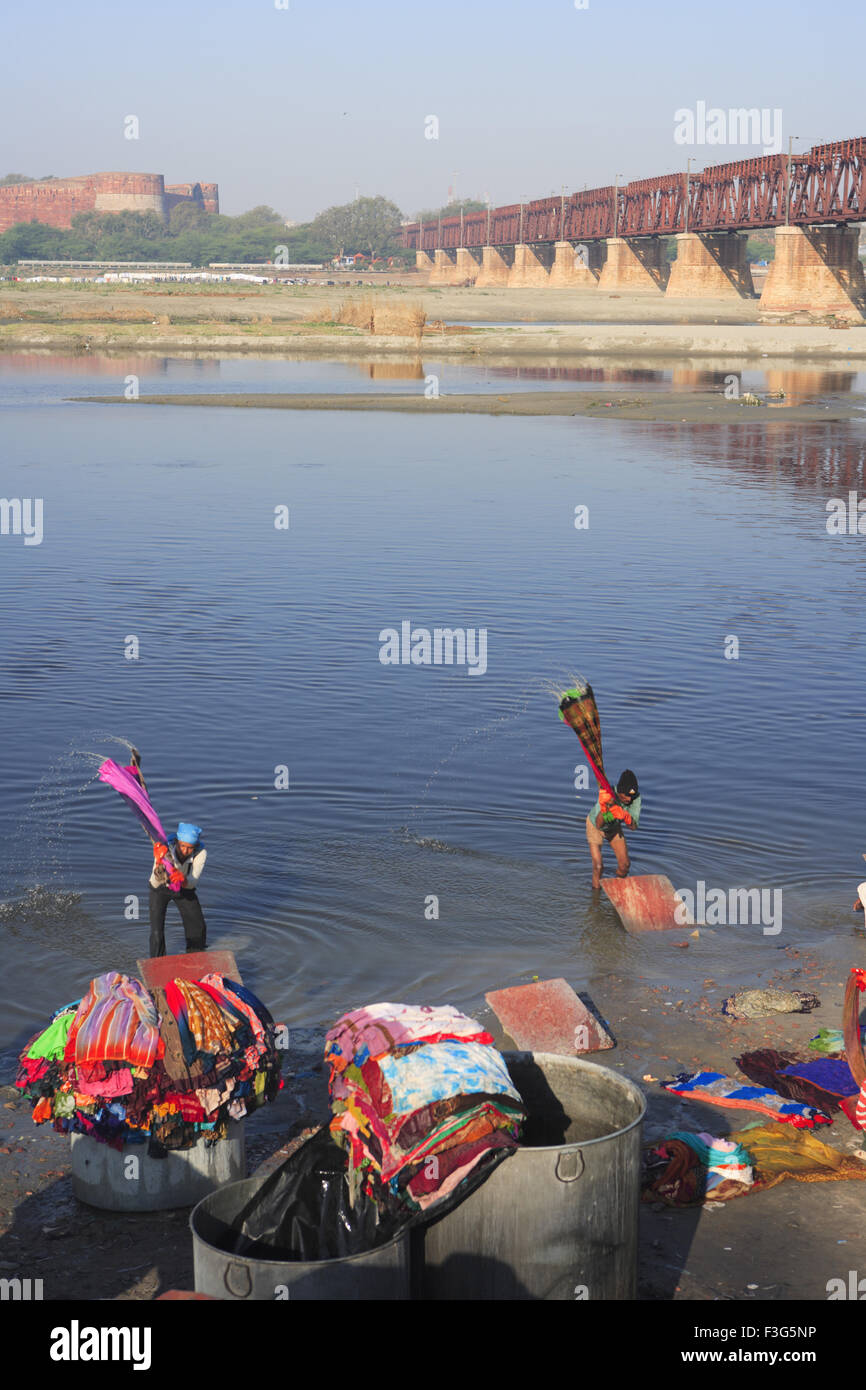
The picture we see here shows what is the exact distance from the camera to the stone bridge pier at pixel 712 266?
11975 centimetres

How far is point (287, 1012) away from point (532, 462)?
29728 millimetres

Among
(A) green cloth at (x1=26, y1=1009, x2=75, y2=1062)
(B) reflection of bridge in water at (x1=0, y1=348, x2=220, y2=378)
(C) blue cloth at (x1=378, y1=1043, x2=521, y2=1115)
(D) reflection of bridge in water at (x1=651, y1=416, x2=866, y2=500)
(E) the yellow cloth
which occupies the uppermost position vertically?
(B) reflection of bridge in water at (x1=0, y1=348, x2=220, y2=378)

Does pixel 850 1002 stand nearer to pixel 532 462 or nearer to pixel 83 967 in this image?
pixel 83 967

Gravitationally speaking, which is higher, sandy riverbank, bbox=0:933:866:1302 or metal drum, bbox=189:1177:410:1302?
metal drum, bbox=189:1177:410:1302

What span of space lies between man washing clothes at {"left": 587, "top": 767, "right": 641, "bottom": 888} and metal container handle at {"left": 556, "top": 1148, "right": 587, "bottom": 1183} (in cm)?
624

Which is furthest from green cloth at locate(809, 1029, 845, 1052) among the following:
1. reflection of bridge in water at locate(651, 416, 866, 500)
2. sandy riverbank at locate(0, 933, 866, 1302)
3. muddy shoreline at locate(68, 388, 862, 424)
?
muddy shoreline at locate(68, 388, 862, 424)

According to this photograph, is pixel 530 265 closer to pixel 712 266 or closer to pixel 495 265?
pixel 495 265

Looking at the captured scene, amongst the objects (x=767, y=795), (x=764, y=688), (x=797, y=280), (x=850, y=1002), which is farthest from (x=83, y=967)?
(x=797, y=280)

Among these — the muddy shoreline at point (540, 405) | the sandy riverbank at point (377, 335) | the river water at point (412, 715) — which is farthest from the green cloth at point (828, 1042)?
the sandy riverbank at point (377, 335)

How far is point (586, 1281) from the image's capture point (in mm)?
5738

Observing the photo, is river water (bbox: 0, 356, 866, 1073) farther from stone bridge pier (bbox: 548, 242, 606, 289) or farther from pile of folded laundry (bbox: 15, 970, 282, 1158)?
stone bridge pier (bbox: 548, 242, 606, 289)

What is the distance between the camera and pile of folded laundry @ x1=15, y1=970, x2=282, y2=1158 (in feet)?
21.9

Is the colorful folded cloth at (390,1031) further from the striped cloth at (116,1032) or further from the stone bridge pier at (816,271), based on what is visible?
the stone bridge pier at (816,271)

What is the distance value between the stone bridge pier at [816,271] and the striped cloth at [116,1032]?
10079cm
